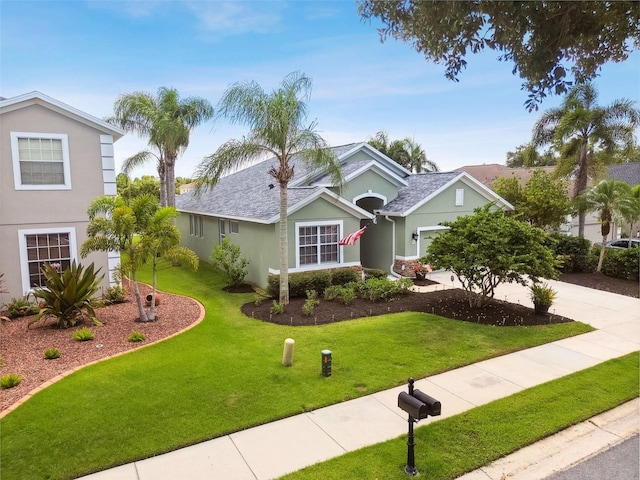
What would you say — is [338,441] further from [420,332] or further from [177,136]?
[177,136]

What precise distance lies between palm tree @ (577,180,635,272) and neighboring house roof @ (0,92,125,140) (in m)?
20.1

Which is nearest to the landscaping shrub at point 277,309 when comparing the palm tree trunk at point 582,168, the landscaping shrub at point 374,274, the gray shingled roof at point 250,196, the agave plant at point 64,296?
the gray shingled roof at point 250,196

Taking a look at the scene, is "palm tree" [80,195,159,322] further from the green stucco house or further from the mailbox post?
the mailbox post

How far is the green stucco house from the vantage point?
15391 mm

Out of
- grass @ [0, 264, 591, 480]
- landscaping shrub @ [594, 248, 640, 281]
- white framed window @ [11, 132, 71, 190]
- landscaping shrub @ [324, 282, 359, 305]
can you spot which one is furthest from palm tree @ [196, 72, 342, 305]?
landscaping shrub @ [594, 248, 640, 281]

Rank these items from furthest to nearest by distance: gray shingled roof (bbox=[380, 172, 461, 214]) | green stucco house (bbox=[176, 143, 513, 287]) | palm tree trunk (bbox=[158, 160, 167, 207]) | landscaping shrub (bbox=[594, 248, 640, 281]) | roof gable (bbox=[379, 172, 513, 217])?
palm tree trunk (bbox=[158, 160, 167, 207]) < gray shingled roof (bbox=[380, 172, 461, 214]) < roof gable (bbox=[379, 172, 513, 217]) < landscaping shrub (bbox=[594, 248, 640, 281]) < green stucco house (bbox=[176, 143, 513, 287])

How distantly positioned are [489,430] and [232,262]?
11.7 m

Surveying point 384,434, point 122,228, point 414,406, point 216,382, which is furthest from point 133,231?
point 414,406

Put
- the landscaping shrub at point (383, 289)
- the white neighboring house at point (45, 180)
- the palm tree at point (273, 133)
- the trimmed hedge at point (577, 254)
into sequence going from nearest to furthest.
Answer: the palm tree at point (273, 133) → the white neighboring house at point (45, 180) → the landscaping shrub at point (383, 289) → the trimmed hedge at point (577, 254)

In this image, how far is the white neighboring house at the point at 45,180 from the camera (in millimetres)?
12148

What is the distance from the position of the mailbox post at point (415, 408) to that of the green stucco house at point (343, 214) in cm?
974

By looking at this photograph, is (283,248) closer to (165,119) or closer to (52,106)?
(52,106)

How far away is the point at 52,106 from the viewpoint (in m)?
12.5

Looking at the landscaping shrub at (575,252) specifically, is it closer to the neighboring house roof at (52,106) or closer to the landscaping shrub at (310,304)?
the landscaping shrub at (310,304)
